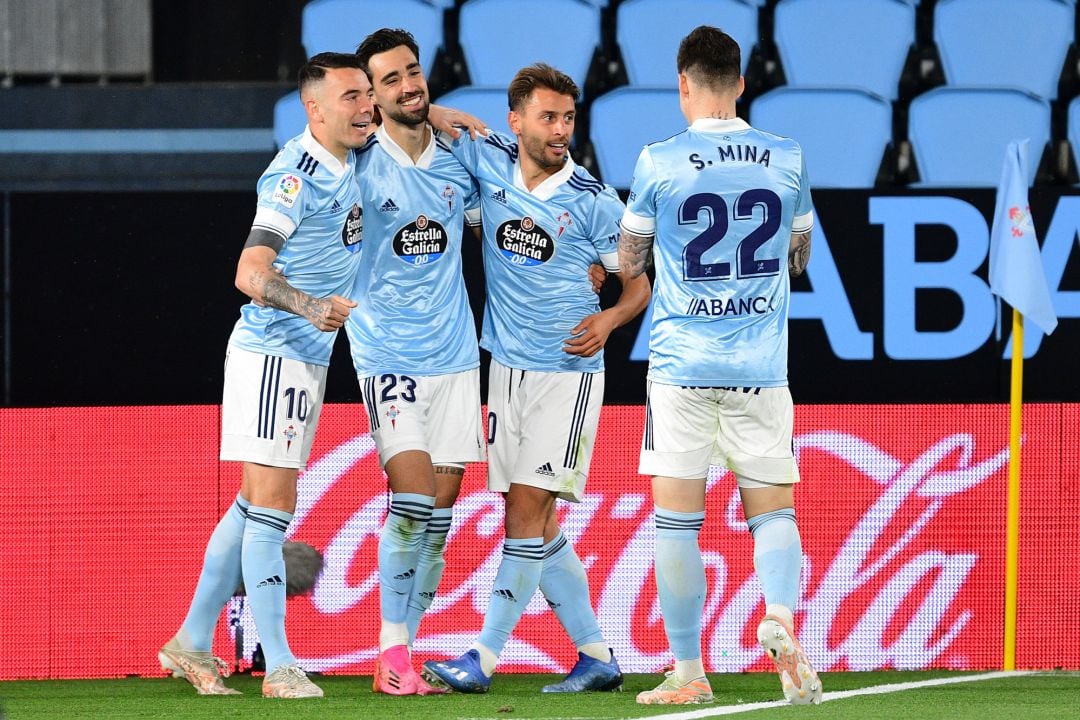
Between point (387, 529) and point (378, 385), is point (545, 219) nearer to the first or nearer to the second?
point (378, 385)

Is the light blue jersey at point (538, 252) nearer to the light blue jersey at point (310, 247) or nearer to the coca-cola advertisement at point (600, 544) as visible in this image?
the light blue jersey at point (310, 247)

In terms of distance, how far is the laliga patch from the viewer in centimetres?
480

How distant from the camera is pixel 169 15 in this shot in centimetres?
952

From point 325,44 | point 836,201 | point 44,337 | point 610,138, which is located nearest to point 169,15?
point 325,44

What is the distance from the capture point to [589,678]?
5.20 m

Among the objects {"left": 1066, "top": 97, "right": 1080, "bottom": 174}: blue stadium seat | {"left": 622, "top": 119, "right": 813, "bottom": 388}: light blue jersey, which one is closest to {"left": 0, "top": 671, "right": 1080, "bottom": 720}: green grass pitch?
{"left": 622, "top": 119, "right": 813, "bottom": 388}: light blue jersey

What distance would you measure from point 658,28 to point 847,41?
1.04m

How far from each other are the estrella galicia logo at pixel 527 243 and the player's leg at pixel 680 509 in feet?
2.22

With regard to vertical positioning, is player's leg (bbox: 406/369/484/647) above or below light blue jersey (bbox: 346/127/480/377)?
below

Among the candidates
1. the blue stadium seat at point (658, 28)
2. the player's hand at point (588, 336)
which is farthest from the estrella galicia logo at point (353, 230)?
the blue stadium seat at point (658, 28)

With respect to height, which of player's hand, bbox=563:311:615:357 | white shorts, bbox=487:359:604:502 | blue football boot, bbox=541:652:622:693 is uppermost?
player's hand, bbox=563:311:615:357

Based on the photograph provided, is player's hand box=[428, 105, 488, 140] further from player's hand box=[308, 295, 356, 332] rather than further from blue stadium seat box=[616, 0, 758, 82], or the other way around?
blue stadium seat box=[616, 0, 758, 82]

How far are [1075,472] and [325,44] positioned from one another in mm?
4578

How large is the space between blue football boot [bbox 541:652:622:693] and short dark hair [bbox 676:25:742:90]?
193 cm
